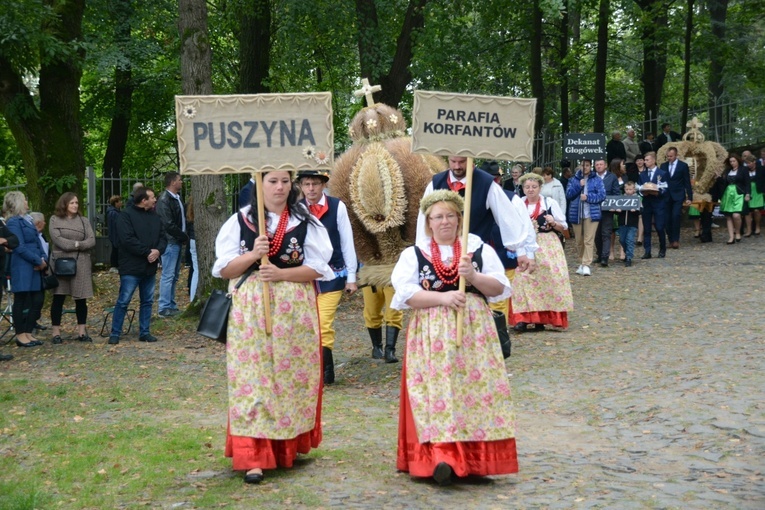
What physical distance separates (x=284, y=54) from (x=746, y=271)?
1098 cm

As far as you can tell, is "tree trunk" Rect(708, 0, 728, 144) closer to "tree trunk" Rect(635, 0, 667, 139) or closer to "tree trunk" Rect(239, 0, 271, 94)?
"tree trunk" Rect(635, 0, 667, 139)

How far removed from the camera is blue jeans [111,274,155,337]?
1385cm

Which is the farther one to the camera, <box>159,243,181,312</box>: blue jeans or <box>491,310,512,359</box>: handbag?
<box>159,243,181,312</box>: blue jeans

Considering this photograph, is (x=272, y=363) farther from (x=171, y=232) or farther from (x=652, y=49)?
(x=652, y=49)

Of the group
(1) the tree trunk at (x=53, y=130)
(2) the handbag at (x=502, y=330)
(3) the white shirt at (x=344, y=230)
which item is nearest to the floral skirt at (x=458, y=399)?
(2) the handbag at (x=502, y=330)

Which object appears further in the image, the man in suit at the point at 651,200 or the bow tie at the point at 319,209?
the man in suit at the point at 651,200

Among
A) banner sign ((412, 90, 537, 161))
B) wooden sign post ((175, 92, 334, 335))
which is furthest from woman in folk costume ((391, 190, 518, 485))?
wooden sign post ((175, 92, 334, 335))

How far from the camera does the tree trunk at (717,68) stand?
29.9 metres

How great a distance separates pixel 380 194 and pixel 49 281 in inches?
199

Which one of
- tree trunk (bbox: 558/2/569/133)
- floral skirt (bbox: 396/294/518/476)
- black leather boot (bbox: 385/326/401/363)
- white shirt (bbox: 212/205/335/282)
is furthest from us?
tree trunk (bbox: 558/2/569/133)

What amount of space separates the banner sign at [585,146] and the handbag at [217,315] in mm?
13698

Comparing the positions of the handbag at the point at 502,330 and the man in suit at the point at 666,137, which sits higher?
the man in suit at the point at 666,137

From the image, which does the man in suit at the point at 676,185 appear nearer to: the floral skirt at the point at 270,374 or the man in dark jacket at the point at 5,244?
the man in dark jacket at the point at 5,244

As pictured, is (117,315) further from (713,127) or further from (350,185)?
(713,127)
